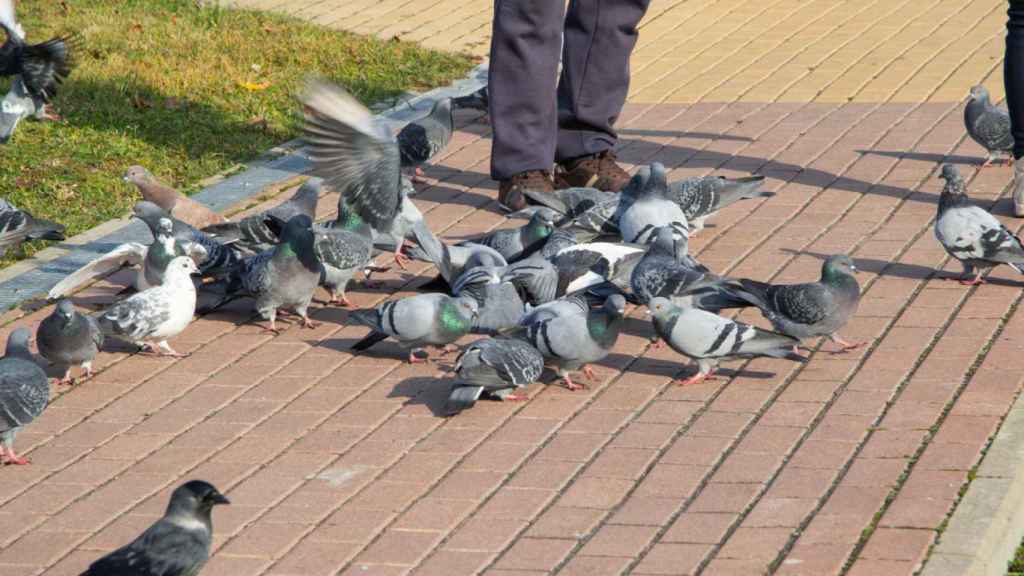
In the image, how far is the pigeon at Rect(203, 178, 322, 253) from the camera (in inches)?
279

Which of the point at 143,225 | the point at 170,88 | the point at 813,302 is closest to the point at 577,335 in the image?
the point at 813,302

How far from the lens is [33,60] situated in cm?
893

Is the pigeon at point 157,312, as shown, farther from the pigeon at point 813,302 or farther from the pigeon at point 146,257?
the pigeon at point 813,302

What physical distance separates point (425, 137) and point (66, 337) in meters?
3.00

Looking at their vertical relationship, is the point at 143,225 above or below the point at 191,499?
below

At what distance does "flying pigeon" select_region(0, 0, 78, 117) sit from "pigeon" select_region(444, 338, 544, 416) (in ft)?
14.2

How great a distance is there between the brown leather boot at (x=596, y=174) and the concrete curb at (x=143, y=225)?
4.87 ft

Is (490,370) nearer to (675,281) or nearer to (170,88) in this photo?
(675,281)

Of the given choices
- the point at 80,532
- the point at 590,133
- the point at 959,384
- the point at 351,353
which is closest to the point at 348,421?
the point at 351,353

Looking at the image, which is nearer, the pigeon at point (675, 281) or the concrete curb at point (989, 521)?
the concrete curb at point (989, 521)

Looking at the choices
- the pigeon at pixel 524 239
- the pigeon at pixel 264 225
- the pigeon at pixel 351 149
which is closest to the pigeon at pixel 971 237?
the pigeon at pixel 524 239

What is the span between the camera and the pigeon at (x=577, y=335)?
582 cm

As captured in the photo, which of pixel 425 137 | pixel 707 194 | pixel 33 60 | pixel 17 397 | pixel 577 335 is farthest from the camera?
pixel 33 60

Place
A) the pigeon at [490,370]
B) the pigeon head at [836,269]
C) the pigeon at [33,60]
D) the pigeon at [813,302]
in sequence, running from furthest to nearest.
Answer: the pigeon at [33,60]
the pigeon head at [836,269]
the pigeon at [813,302]
the pigeon at [490,370]
